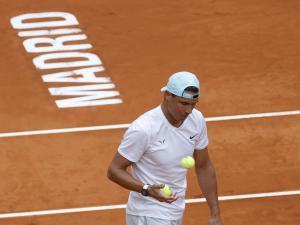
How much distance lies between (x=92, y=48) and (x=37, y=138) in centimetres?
366

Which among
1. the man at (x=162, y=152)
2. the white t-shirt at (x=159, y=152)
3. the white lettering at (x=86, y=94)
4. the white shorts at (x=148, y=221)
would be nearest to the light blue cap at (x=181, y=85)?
the man at (x=162, y=152)

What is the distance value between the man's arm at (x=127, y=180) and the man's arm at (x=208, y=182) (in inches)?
29.0

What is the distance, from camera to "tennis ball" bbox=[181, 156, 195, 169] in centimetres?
869

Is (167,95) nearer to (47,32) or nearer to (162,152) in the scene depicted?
(162,152)

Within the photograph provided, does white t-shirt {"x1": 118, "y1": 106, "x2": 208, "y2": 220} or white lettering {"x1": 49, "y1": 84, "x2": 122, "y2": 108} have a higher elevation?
white t-shirt {"x1": 118, "y1": 106, "x2": 208, "y2": 220}

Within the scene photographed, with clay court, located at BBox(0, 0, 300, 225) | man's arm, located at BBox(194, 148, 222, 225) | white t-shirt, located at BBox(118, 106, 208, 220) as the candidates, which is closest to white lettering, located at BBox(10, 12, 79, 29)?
clay court, located at BBox(0, 0, 300, 225)

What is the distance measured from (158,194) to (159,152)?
1.57ft

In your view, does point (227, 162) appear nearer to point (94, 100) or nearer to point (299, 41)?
point (94, 100)

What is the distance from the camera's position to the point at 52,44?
18016 millimetres

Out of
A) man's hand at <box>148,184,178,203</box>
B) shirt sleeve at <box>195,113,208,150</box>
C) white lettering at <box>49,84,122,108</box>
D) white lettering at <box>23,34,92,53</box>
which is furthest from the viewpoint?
white lettering at <box>23,34,92,53</box>

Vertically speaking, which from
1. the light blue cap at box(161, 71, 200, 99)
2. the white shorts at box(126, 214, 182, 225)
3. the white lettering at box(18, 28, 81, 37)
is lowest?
the white lettering at box(18, 28, 81, 37)

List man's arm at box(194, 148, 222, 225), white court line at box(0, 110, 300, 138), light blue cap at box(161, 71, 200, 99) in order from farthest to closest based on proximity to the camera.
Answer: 1. white court line at box(0, 110, 300, 138)
2. man's arm at box(194, 148, 222, 225)
3. light blue cap at box(161, 71, 200, 99)

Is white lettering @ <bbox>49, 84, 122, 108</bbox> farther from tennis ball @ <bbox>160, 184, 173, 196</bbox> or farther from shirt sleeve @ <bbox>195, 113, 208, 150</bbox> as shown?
tennis ball @ <bbox>160, 184, 173, 196</bbox>

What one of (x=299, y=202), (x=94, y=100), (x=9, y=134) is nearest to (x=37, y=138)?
(x=9, y=134)
